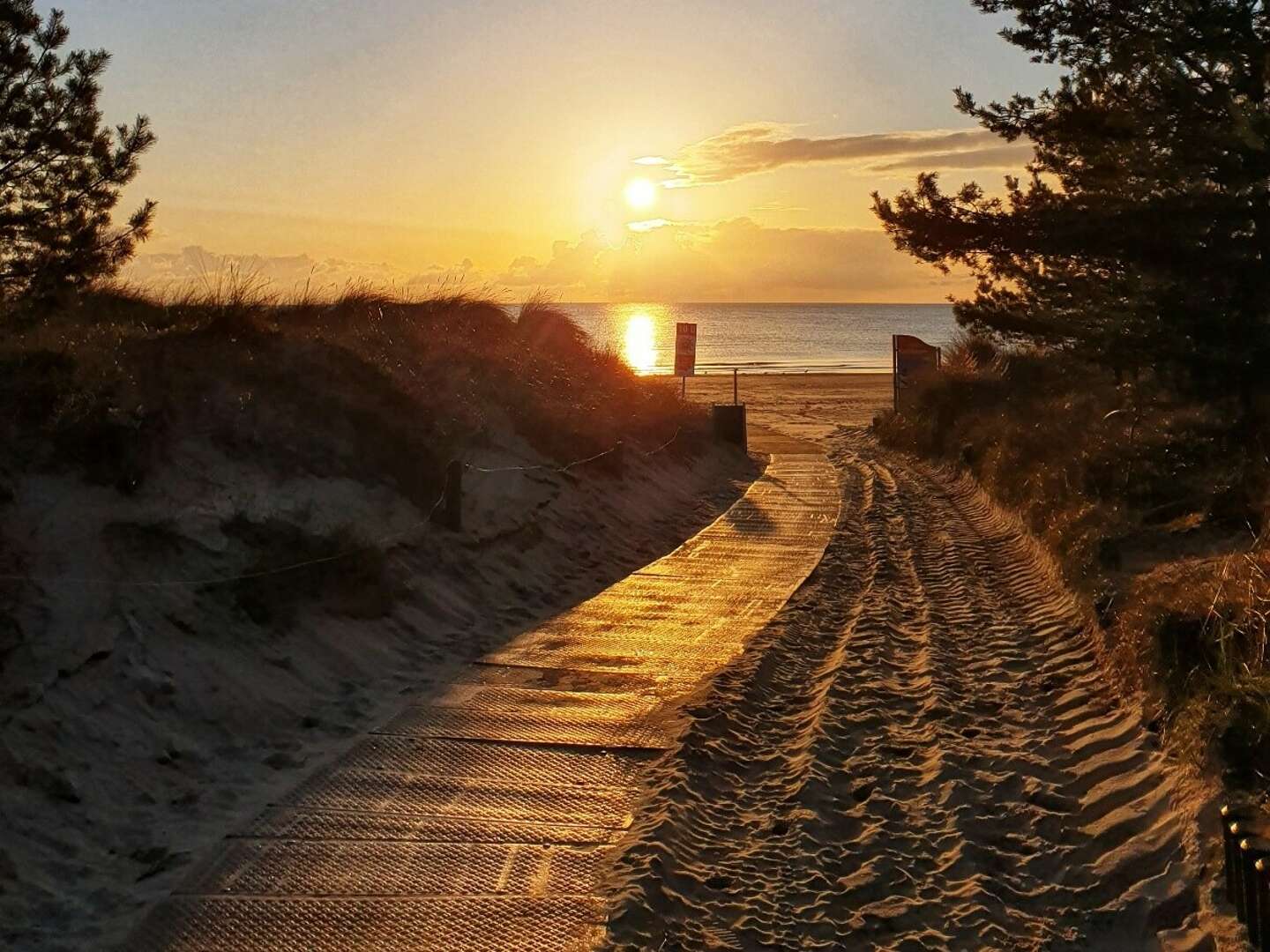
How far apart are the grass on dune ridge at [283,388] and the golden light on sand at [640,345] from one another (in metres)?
42.9

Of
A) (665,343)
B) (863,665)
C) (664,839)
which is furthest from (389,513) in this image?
→ (665,343)

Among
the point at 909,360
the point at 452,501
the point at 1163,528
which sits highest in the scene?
the point at 909,360

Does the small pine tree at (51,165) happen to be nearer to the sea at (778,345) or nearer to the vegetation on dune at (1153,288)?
the vegetation on dune at (1153,288)

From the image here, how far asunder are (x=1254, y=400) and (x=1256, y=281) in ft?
3.61

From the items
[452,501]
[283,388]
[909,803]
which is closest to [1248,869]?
[909,803]

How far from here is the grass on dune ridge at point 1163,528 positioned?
630cm

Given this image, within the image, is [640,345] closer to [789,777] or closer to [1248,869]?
[789,777]

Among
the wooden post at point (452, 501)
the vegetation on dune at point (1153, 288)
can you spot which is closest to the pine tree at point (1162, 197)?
the vegetation on dune at point (1153, 288)

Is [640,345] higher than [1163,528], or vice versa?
[640,345]

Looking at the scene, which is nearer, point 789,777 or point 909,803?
point 909,803

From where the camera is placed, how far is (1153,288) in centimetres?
1092

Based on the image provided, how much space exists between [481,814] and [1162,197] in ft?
29.9

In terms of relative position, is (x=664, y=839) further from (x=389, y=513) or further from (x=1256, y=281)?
(x=1256, y=281)

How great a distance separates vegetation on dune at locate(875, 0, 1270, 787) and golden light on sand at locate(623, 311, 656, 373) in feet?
153
